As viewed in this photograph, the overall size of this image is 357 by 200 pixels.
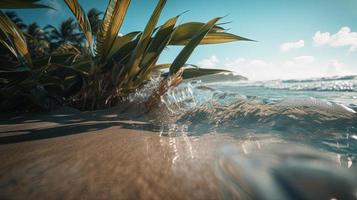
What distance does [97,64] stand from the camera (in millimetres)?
1557

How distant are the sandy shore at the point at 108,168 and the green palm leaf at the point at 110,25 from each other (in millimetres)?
1025

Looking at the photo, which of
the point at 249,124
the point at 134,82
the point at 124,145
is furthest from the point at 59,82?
the point at 249,124

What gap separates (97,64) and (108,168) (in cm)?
130

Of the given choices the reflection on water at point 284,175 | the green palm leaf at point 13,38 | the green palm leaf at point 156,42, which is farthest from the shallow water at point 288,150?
the green palm leaf at point 13,38

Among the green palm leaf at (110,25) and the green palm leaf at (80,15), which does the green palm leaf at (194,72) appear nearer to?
the green palm leaf at (110,25)

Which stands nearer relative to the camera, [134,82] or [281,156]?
[281,156]

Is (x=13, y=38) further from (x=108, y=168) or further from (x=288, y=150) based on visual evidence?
(x=288, y=150)

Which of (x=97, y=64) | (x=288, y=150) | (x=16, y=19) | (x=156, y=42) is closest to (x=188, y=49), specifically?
(x=156, y=42)

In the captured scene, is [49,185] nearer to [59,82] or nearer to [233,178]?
[233,178]

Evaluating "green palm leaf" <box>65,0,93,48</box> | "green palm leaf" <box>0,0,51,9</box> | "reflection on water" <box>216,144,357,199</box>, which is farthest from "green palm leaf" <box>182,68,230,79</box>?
"reflection on water" <box>216,144,357,199</box>

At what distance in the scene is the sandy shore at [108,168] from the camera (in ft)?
1.05

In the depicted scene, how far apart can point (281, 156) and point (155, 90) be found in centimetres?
101

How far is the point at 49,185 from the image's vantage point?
13.2 inches

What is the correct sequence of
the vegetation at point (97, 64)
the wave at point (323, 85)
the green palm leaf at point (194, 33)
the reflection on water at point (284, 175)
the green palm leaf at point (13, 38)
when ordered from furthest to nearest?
1. the wave at point (323, 85)
2. the green palm leaf at point (194, 33)
3. the vegetation at point (97, 64)
4. the green palm leaf at point (13, 38)
5. the reflection on water at point (284, 175)
